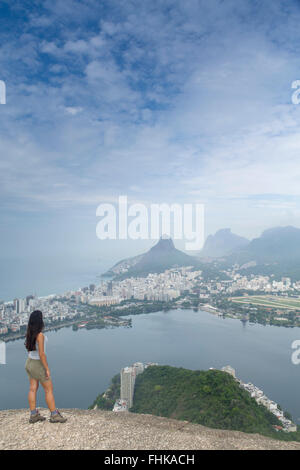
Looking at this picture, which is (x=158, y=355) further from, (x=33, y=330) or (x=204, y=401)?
(x=33, y=330)

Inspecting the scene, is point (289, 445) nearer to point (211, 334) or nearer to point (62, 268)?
point (211, 334)

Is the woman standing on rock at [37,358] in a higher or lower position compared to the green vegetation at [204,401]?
higher

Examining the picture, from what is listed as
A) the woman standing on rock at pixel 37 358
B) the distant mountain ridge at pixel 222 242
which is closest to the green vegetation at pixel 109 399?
the woman standing on rock at pixel 37 358

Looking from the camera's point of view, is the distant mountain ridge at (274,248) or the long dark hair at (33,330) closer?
the long dark hair at (33,330)

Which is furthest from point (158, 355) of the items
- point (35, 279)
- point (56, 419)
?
point (35, 279)

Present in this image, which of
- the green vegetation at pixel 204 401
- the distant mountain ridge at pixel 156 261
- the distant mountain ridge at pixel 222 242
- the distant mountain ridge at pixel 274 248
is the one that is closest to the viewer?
the green vegetation at pixel 204 401

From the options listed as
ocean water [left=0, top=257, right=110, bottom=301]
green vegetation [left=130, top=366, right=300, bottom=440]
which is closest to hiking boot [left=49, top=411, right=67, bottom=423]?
green vegetation [left=130, top=366, right=300, bottom=440]

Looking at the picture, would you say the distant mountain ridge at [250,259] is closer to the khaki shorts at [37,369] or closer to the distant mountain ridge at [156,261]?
the distant mountain ridge at [156,261]
